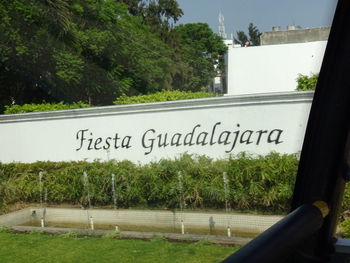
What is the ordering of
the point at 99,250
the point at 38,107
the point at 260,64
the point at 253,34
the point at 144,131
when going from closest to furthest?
1. the point at 253,34
2. the point at 260,64
3. the point at 99,250
4. the point at 144,131
5. the point at 38,107

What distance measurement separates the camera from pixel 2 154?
579 centimetres

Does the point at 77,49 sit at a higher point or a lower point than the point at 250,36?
higher

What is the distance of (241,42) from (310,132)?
0.45 metres

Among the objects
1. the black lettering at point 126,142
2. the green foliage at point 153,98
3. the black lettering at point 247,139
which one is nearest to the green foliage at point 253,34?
the black lettering at point 247,139

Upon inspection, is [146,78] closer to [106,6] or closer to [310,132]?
[106,6]

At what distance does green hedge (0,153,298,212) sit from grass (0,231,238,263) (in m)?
0.42

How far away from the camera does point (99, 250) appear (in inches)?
97.6

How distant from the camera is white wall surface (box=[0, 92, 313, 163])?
9.27 feet

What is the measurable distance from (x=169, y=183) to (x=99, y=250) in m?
1.17

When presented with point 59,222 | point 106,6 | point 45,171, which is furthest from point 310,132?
point 106,6

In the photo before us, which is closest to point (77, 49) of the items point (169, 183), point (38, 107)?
point (38, 107)

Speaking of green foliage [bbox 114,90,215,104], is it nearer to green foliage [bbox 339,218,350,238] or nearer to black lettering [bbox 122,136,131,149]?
black lettering [bbox 122,136,131,149]

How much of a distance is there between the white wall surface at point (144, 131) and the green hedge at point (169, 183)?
0.12m

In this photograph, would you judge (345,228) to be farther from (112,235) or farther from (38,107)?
(38,107)
